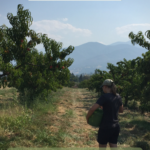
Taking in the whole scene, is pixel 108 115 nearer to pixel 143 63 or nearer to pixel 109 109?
pixel 109 109

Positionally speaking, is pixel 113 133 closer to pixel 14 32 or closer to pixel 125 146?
→ pixel 125 146

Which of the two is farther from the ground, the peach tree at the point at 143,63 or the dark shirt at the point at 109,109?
the peach tree at the point at 143,63

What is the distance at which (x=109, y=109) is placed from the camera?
3.34m

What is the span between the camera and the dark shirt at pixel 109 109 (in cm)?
330

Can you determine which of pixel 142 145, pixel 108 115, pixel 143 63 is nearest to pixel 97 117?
pixel 108 115

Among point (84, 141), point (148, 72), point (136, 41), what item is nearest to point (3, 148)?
point (84, 141)

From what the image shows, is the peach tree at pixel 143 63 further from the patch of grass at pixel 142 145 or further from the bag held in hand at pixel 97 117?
the bag held in hand at pixel 97 117

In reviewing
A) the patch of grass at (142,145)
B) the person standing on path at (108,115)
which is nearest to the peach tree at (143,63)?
the patch of grass at (142,145)

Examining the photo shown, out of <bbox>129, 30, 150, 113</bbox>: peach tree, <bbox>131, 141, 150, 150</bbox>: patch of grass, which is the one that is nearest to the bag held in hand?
<bbox>131, 141, 150, 150</bbox>: patch of grass

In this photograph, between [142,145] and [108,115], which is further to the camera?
[142,145]

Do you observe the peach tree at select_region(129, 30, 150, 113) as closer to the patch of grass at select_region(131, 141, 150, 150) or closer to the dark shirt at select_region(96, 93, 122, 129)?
the patch of grass at select_region(131, 141, 150, 150)

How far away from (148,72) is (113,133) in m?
4.45

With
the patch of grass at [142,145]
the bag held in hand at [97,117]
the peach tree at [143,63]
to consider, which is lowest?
the patch of grass at [142,145]

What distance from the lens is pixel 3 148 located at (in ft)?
14.8
